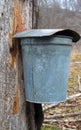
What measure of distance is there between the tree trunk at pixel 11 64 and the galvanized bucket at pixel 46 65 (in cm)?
8

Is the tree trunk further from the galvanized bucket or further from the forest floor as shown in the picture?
the forest floor

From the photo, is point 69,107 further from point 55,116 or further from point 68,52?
point 68,52

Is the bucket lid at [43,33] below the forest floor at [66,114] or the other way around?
the other way around

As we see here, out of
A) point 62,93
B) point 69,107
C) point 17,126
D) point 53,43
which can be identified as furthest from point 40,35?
point 69,107

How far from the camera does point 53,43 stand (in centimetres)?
197

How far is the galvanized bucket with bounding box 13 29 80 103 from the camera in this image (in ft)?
6.51

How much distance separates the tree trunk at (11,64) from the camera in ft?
6.50

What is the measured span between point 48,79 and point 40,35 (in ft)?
0.98

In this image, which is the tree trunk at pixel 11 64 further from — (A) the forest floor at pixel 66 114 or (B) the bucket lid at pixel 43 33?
(A) the forest floor at pixel 66 114

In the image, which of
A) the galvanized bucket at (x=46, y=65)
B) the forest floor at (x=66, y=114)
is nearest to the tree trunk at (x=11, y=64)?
the galvanized bucket at (x=46, y=65)

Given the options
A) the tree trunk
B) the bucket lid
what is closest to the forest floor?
the tree trunk

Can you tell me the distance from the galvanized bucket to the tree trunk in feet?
0.25

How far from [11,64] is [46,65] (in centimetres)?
24

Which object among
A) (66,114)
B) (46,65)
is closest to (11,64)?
(46,65)
